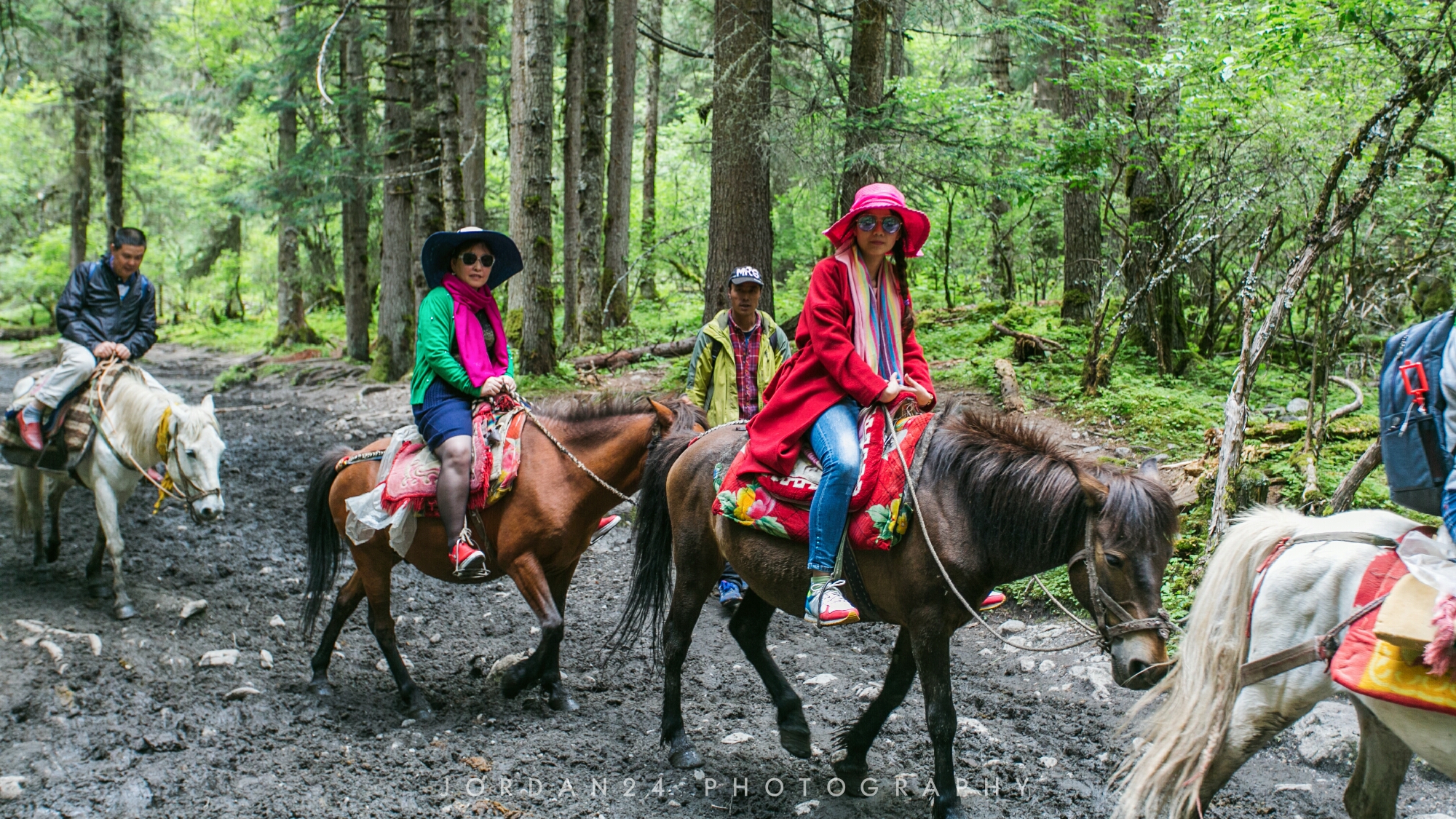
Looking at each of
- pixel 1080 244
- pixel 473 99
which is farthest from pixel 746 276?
pixel 473 99

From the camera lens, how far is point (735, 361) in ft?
20.3

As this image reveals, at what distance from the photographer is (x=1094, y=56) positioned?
12086 mm

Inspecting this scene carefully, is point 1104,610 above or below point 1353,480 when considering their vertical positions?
below

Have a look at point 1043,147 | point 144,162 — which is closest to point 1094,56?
point 1043,147

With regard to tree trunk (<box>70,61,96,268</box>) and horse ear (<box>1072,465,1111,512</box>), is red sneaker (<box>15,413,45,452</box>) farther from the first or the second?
tree trunk (<box>70,61,96,268</box>)

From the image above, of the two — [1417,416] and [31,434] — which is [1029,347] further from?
A: [31,434]

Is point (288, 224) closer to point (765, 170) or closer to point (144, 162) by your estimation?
point (144, 162)

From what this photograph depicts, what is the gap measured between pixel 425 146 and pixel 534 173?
9.72 feet

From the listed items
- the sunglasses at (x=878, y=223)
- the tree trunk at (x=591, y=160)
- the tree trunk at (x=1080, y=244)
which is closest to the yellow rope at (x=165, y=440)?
the sunglasses at (x=878, y=223)

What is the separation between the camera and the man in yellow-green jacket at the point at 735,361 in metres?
6.15

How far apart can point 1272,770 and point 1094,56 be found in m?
10.7

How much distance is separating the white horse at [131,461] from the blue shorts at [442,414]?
7.20ft

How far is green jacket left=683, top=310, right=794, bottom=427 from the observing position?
20.3 feet

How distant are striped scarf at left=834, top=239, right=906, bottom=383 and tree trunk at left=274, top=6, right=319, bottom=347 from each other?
1529cm
